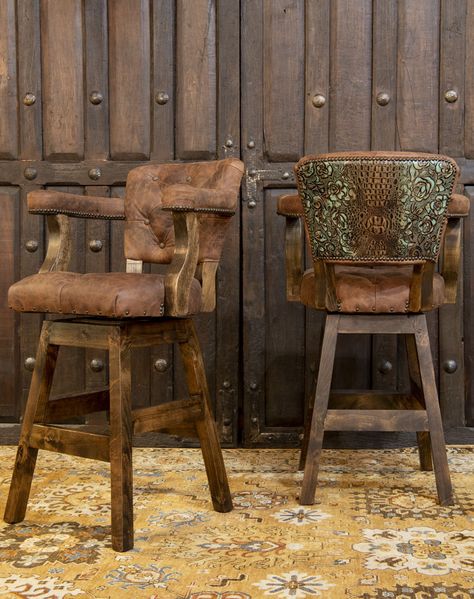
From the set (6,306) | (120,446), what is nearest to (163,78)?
(6,306)

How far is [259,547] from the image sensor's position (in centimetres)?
181

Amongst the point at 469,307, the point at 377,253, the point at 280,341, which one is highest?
the point at 377,253

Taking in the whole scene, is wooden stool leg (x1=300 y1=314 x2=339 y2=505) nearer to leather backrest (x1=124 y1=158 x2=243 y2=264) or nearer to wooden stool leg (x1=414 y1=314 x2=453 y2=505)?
wooden stool leg (x1=414 y1=314 x2=453 y2=505)

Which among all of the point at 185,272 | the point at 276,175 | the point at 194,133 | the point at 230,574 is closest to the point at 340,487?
the point at 230,574

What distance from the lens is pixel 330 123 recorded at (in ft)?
9.29

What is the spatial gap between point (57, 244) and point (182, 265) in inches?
18.8

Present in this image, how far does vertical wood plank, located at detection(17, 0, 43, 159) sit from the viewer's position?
9.48ft

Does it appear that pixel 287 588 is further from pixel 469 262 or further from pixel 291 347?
pixel 469 262

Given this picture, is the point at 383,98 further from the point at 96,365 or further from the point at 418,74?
the point at 96,365

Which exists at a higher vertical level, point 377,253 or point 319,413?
point 377,253

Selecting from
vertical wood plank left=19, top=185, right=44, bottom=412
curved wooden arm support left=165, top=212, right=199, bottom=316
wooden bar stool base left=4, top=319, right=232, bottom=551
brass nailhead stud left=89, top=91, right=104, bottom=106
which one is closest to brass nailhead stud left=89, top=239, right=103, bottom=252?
vertical wood plank left=19, top=185, right=44, bottom=412

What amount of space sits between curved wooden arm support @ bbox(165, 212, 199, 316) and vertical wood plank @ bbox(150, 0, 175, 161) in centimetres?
103

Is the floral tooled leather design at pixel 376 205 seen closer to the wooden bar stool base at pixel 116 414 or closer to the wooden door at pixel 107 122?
the wooden bar stool base at pixel 116 414

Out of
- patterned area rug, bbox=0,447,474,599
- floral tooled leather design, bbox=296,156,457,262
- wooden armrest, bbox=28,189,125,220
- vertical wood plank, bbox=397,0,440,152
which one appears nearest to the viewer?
patterned area rug, bbox=0,447,474,599
